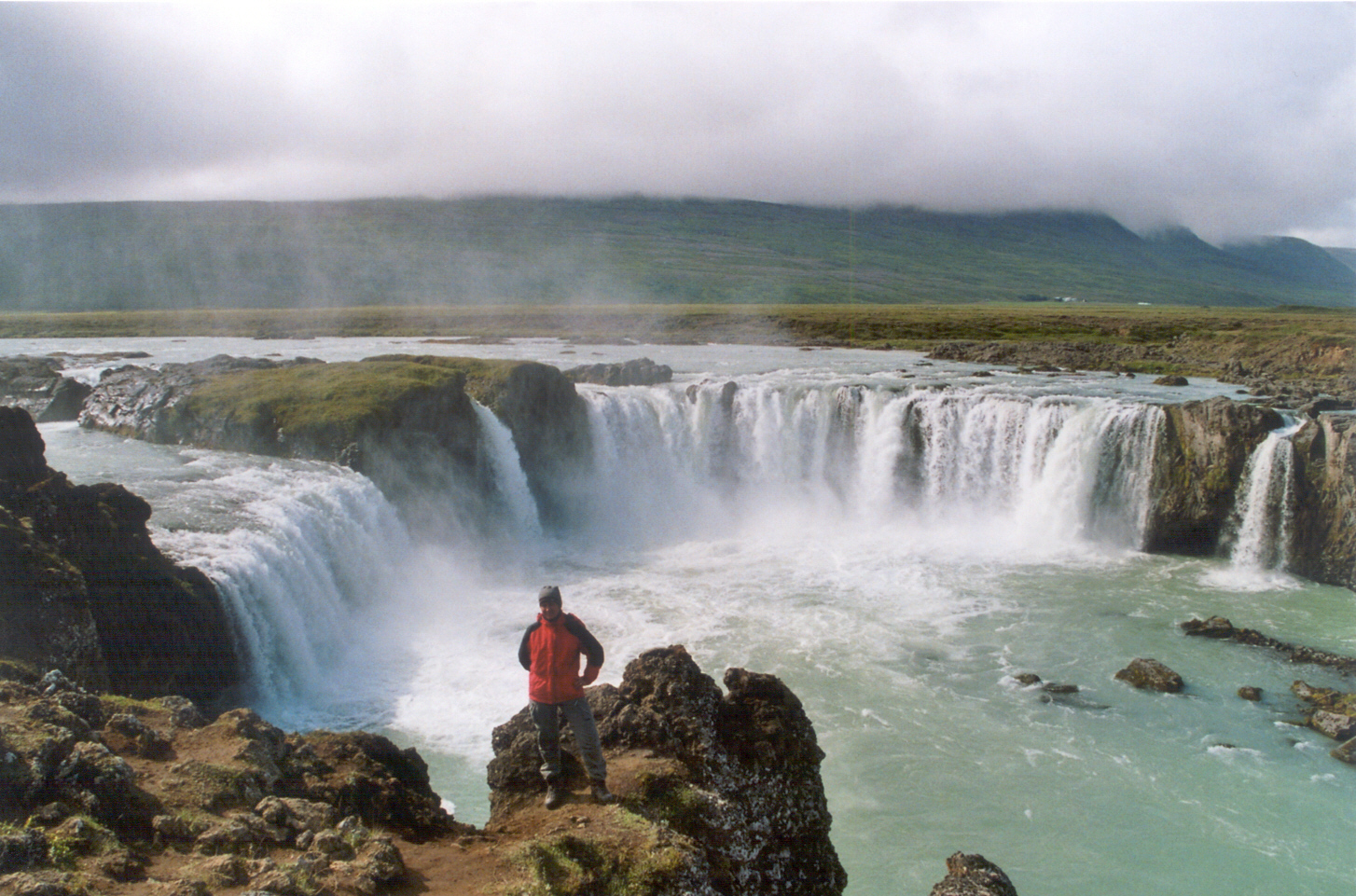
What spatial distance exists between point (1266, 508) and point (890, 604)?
14.3 meters

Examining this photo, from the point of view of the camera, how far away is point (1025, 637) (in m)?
24.0

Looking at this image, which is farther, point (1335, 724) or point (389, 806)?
point (1335, 724)

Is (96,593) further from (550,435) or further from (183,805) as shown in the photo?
(550,435)

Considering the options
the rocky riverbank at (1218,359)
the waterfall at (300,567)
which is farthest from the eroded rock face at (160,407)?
the rocky riverbank at (1218,359)

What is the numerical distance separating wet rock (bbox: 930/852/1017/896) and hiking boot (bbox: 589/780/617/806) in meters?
4.17

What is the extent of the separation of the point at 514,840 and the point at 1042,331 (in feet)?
285

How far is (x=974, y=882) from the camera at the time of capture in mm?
10305

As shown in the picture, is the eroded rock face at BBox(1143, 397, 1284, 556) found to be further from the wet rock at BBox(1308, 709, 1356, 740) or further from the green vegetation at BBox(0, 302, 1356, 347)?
the green vegetation at BBox(0, 302, 1356, 347)

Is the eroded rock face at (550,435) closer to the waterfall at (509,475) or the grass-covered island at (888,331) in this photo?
the waterfall at (509,475)

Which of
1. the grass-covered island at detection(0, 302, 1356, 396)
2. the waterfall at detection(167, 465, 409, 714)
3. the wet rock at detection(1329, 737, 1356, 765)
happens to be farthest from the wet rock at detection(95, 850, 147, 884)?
the grass-covered island at detection(0, 302, 1356, 396)

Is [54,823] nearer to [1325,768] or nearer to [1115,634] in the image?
[1325,768]

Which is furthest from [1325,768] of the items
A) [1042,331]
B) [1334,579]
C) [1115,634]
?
[1042,331]

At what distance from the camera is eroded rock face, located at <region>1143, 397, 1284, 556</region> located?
30.7 metres

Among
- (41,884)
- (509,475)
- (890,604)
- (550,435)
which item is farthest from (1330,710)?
(550,435)
